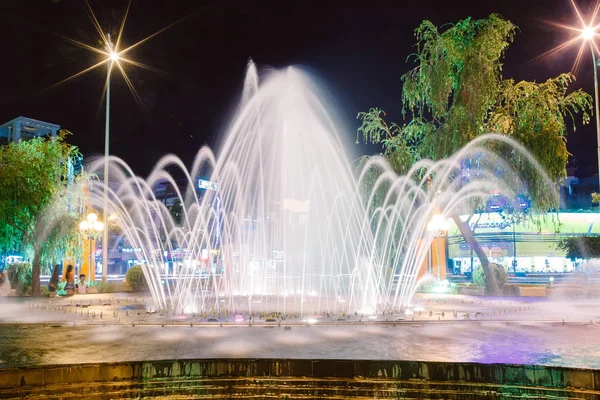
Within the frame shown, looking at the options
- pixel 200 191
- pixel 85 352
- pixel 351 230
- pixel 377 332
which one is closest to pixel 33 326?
pixel 85 352

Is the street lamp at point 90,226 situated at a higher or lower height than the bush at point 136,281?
higher

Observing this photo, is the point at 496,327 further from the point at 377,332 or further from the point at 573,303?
the point at 573,303

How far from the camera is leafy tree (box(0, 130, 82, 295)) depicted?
23203 millimetres

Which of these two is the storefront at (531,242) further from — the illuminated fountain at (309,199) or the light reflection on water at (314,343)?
the light reflection on water at (314,343)

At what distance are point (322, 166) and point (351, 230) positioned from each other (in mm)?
4698

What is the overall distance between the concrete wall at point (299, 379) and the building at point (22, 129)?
6776cm

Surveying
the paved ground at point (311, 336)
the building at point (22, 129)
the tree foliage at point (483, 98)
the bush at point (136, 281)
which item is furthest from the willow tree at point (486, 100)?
the building at point (22, 129)

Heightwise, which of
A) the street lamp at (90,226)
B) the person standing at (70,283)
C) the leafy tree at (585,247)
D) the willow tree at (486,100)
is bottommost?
the person standing at (70,283)

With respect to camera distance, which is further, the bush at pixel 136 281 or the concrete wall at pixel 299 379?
the bush at pixel 136 281

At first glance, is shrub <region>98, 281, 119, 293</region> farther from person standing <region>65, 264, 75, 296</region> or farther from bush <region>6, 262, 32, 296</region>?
bush <region>6, 262, 32, 296</region>

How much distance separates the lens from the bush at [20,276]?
24030 mm

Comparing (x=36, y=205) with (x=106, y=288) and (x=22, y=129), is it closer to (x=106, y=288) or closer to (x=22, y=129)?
(x=106, y=288)

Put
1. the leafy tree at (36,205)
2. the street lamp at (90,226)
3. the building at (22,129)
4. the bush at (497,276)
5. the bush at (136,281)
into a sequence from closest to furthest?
1. the bush at (497,276)
2. the leafy tree at (36,205)
3. the street lamp at (90,226)
4. the bush at (136,281)
5. the building at (22,129)

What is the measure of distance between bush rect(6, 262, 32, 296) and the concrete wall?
19686 millimetres
